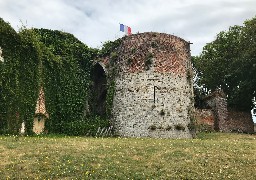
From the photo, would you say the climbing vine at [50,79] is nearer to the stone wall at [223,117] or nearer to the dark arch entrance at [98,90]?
the dark arch entrance at [98,90]

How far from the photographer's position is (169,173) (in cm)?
1221

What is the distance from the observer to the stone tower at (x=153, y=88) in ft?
77.8

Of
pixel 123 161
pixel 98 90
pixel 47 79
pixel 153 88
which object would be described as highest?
pixel 47 79

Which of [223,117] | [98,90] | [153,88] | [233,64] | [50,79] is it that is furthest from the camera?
[233,64]

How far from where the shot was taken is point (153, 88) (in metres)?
24.1

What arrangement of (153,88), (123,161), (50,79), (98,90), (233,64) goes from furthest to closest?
(233,64)
(98,90)
(50,79)
(153,88)
(123,161)

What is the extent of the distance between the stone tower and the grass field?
291 inches

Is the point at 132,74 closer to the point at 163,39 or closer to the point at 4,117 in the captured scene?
the point at 163,39

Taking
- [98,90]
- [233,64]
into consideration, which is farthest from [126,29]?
[233,64]

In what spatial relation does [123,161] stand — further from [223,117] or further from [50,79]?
[223,117]

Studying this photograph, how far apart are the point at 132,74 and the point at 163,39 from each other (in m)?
3.45

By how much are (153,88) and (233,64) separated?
15.6m

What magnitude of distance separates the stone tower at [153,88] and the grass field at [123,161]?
7.40 m

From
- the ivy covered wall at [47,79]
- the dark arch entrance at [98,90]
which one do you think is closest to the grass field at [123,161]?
the ivy covered wall at [47,79]
